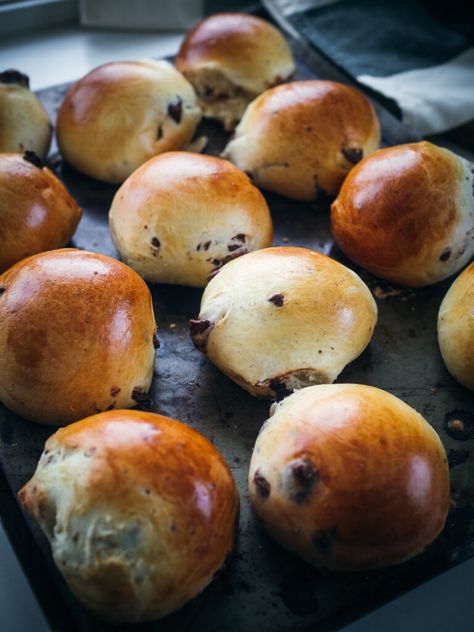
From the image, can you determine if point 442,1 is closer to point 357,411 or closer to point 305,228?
point 305,228

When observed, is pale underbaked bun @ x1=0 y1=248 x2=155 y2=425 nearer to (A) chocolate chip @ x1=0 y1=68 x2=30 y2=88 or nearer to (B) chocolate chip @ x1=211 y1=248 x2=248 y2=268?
(B) chocolate chip @ x1=211 y1=248 x2=248 y2=268

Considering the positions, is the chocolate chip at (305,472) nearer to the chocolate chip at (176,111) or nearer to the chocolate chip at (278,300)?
the chocolate chip at (278,300)

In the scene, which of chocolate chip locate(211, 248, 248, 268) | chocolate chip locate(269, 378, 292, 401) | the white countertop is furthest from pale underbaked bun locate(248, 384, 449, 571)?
the white countertop

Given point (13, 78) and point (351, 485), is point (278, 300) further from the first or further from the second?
point (13, 78)

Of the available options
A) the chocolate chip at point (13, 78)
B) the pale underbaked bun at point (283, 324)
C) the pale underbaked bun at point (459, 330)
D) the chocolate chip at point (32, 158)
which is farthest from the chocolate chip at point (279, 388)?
the chocolate chip at point (13, 78)

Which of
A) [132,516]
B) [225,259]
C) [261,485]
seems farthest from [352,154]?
[132,516]

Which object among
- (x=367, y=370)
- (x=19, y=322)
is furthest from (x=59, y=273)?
(x=367, y=370)
